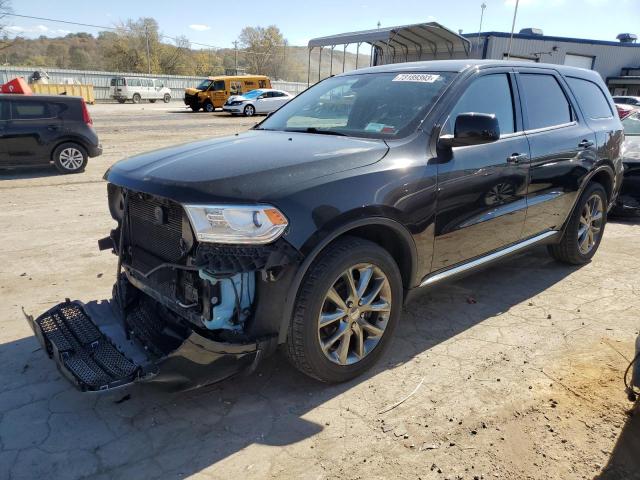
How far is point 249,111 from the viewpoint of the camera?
1071 inches

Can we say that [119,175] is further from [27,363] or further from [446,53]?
[446,53]

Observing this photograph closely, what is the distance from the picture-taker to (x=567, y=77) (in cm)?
467

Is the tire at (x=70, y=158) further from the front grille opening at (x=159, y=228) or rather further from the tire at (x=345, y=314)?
the tire at (x=345, y=314)

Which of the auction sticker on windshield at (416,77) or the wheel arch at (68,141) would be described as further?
the wheel arch at (68,141)

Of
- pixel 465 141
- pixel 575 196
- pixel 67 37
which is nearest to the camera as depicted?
pixel 465 141

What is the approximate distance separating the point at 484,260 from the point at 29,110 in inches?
386

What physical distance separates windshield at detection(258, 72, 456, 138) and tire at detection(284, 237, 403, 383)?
92cm

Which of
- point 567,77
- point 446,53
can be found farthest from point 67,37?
point 567,77

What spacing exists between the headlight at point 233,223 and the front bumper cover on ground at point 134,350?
1.65ft

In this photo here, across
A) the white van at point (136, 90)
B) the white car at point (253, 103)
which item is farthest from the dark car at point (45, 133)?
the white van at point (136, 90)

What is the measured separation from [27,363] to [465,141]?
125 inches

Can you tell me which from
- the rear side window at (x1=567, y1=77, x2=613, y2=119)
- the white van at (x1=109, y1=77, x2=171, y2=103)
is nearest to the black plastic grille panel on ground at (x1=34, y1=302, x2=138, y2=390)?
the rear side window at (x1=567, y1=77, x2=613, y2=119)

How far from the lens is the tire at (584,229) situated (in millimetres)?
4773

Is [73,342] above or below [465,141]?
below
